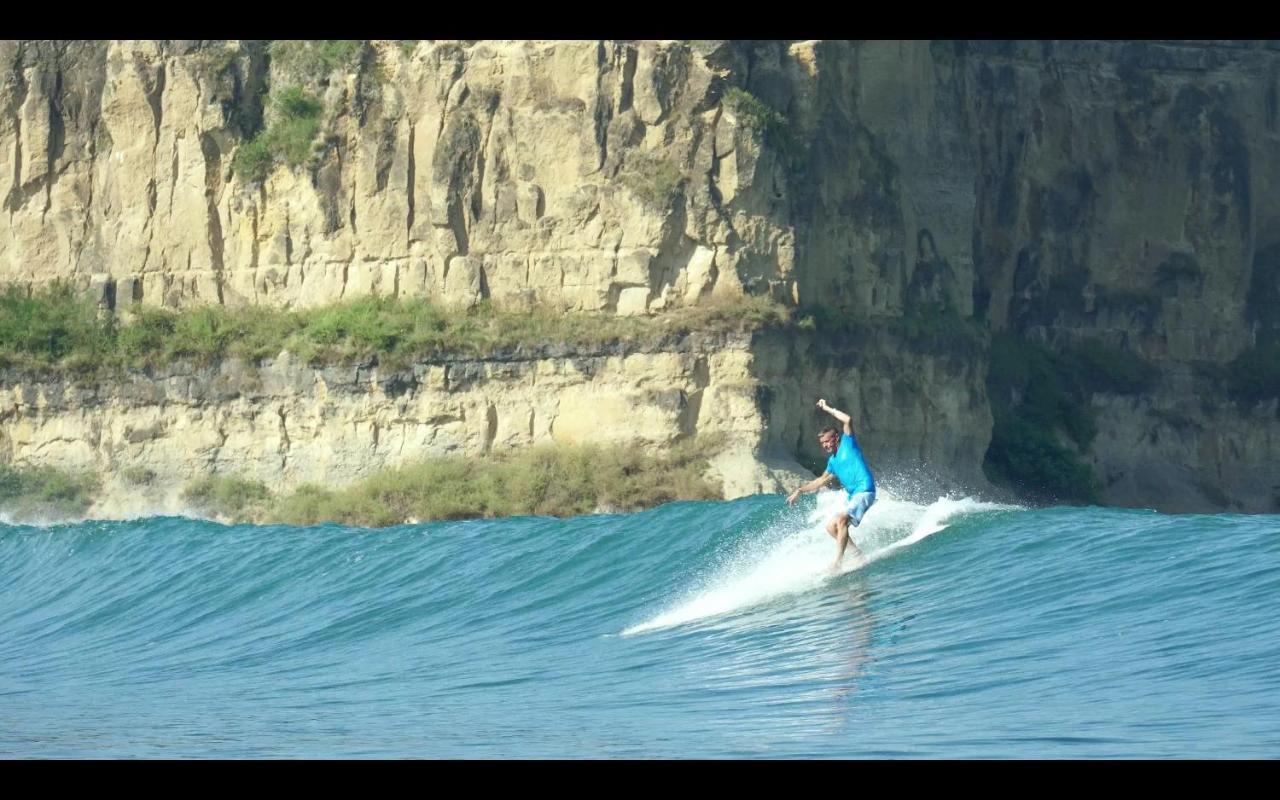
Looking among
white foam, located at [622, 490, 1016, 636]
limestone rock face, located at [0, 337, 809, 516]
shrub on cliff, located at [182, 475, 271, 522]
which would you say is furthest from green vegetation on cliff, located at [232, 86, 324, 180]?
white foam, located at [622, 490, 1016, 636]

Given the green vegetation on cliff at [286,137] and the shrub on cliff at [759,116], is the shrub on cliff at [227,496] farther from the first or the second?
the shrub on cliff at [759,116]

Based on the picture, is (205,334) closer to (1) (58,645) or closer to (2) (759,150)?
(2) (759,150)

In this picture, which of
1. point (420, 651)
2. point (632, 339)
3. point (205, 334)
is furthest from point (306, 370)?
point (420, 651)

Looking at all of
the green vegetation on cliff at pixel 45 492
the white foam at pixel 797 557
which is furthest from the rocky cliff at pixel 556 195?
the white foam at pixel 797 557

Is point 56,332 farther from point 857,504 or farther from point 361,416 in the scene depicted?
point 857,504

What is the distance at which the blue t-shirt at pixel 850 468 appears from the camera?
21719 mm

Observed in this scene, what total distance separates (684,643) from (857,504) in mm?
2505

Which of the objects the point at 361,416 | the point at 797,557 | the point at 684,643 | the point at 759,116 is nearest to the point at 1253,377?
the point at 759,116

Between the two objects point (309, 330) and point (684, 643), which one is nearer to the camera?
point (684, 643)

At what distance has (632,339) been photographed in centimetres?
3753

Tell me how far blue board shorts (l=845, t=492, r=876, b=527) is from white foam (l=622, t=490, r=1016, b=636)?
0.73 ft

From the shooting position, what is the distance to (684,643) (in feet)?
66.5

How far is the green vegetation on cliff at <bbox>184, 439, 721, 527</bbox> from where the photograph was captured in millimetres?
36562

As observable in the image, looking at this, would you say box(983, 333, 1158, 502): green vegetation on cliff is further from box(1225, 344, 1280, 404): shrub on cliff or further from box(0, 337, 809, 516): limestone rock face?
box(0, 337, 809, 516): limestone rock face
